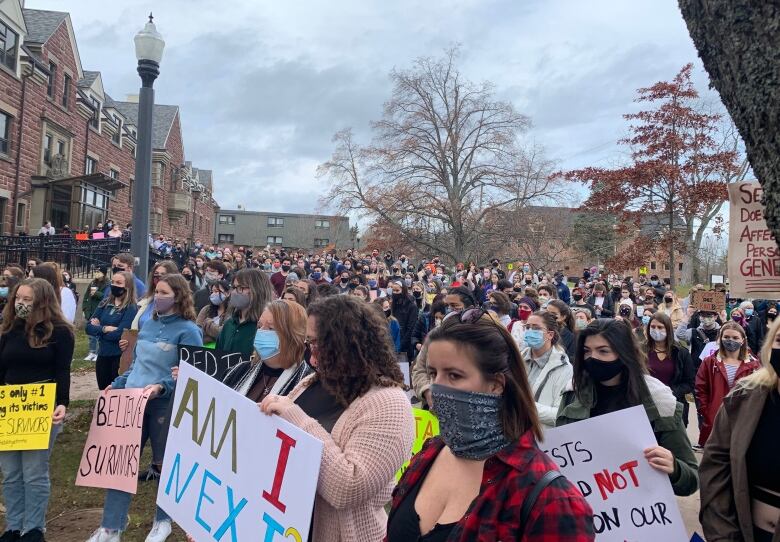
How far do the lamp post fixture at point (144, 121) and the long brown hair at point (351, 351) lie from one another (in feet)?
19.4

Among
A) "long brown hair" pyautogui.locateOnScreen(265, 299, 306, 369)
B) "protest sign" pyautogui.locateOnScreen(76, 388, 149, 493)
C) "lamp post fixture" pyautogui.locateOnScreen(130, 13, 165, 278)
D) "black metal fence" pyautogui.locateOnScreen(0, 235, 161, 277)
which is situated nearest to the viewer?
"long brown hair" pyautogui.locateOnScreen(265, 299, 306, 369)

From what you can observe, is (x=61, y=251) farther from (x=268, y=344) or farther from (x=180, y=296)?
(x=268, y=344)

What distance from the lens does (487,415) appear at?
1845mm

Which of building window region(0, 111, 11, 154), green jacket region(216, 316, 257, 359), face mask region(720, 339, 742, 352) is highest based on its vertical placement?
building window region(0, 111, 11, 154)

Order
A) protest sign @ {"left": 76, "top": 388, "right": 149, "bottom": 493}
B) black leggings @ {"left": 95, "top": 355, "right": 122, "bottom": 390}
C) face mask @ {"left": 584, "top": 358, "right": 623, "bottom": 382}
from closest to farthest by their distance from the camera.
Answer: face mask @ {"left": 584, "top": 358, "right": 623, "bottom": 382}, protest sign @ {"left": 76, "top": 388, "right": 149, "bottom": 493}, black leggings @ {"left": 95, "top": 355, "right": 122, "bottom": 390}

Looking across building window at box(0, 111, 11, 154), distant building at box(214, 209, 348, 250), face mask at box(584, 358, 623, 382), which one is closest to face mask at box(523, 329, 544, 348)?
face mask at box(584, 358, 623, 382)

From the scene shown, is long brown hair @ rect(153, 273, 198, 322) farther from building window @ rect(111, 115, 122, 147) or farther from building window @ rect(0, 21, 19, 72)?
building window @ rect(111, 115, 122, 147)

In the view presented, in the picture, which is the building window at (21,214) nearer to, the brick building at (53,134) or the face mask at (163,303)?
the brick building at (53,134)

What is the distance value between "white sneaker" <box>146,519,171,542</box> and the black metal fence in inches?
640

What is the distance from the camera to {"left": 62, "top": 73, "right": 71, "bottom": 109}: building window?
28.6 meters

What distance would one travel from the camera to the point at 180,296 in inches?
189

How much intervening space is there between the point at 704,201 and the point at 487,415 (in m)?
18.6

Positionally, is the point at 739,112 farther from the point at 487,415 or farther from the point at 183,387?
the point at 183,387

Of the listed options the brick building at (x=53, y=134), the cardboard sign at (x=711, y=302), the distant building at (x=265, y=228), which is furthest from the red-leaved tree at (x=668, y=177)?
the distant building at (x=265, y=228)
